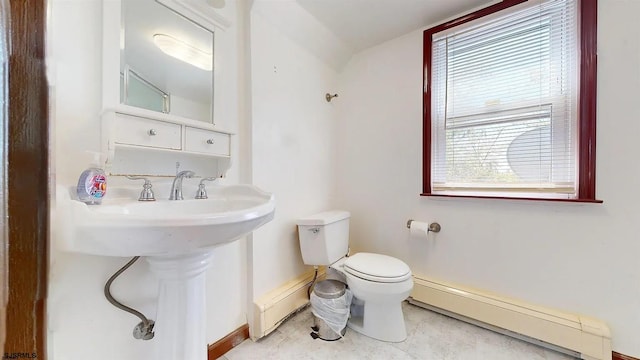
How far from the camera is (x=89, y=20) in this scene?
34.3 inches

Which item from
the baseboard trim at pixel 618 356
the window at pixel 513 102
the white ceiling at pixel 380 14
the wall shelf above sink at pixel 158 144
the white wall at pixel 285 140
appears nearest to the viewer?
the wall shelf above sink at pixel 158 144

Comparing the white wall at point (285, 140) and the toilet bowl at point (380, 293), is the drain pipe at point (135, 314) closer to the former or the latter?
the white wall at point (285, 140)

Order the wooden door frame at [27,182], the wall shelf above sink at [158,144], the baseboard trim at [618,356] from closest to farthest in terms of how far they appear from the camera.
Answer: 1. the wooden door frame at [27,182]
2. the wall shelf above sink at [158,144]
3. the baseboard trim at [618,356]

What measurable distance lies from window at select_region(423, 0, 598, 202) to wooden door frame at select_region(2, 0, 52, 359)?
6.04 feet

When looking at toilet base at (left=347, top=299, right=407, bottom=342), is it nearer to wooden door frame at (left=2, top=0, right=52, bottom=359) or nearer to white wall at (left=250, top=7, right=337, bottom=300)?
white wall at (left=250, top=7, right=337, bottom=300)

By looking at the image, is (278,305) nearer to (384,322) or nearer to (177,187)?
(384,322)

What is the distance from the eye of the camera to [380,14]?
1649mm

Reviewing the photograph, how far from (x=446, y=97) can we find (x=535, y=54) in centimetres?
49

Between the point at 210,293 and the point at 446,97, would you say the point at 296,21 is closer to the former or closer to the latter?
the point at 446,97

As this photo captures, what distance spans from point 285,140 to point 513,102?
4.67 feet

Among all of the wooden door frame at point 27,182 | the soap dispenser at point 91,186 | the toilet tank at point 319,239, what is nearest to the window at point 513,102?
the toilet tank at point 319,239

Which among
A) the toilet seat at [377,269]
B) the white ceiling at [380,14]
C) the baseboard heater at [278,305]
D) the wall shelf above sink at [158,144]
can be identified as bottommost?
the baseboard heater at [278,305]

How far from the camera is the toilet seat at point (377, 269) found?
1.35 m

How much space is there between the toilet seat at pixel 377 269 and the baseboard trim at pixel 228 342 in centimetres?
66
